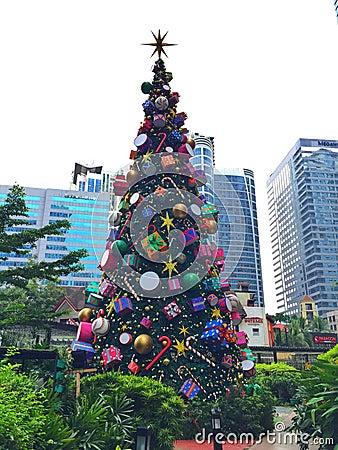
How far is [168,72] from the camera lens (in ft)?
55.3

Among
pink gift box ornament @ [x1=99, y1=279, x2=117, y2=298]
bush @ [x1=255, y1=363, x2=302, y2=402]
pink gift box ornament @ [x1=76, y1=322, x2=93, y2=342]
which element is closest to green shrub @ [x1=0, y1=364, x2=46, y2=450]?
pink gift box ornament @ [x1=76, y1=322, x2=93, y2=342]

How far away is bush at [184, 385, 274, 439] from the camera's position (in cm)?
1084

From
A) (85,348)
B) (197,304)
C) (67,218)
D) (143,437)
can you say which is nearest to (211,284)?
(197,304)

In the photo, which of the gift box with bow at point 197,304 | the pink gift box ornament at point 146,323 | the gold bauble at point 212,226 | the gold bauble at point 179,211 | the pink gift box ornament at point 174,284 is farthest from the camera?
the gold bauble at point 212,226

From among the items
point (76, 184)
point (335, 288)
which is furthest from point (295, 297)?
point (76, 184)

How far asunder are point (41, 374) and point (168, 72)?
12.9 m

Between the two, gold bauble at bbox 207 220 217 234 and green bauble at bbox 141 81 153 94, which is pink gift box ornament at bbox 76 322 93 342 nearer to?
gold bauble at bbox 207 220 217 234

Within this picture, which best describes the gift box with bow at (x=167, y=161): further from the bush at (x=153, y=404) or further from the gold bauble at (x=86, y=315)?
the bush at (x=153, y=404)

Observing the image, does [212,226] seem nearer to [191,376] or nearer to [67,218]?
[191,376]

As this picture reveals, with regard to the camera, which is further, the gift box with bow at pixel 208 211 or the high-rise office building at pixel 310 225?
the high-rise office building at pixel 310 225

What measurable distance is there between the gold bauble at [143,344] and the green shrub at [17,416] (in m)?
5.28

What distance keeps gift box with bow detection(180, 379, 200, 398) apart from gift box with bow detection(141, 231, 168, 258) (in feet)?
13.6

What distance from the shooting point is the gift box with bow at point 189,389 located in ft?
37.1

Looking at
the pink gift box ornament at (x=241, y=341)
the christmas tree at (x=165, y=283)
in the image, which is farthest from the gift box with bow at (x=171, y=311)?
the pink gift box ornament at (x=241, y=341)
